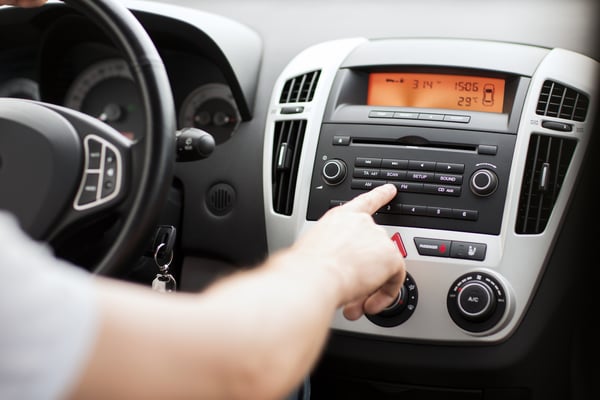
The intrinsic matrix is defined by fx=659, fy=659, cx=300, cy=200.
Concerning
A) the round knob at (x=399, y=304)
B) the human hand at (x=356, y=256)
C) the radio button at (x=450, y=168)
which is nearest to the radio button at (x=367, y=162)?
the radio button at (x=450, y=168)

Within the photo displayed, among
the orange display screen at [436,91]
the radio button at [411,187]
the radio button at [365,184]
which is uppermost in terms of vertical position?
the orange display screen at [436,91]

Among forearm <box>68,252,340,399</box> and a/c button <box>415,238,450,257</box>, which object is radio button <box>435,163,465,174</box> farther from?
forearm <box>68,252,340,399</box>

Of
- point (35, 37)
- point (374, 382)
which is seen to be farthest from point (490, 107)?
point (35, 37)

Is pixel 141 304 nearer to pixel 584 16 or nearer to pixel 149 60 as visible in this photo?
pixel 149 60

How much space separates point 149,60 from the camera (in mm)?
817

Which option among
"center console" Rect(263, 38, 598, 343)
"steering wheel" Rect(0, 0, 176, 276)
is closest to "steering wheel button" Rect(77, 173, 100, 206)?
"steering wheel" Rect(0, 0, 176, 276)

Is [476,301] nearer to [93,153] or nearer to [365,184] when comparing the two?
[365,184]

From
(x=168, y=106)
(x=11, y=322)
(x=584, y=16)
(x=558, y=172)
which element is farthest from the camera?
(x=584, y=16)

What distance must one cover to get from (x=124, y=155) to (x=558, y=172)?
740 mm

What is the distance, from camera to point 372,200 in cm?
99

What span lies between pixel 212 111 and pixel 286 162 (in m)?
0.33

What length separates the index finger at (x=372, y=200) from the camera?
91cm

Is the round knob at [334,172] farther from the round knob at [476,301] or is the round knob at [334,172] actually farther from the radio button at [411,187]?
the round knob at [476,301]

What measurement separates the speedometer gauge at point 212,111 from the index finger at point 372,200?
1.49ft
